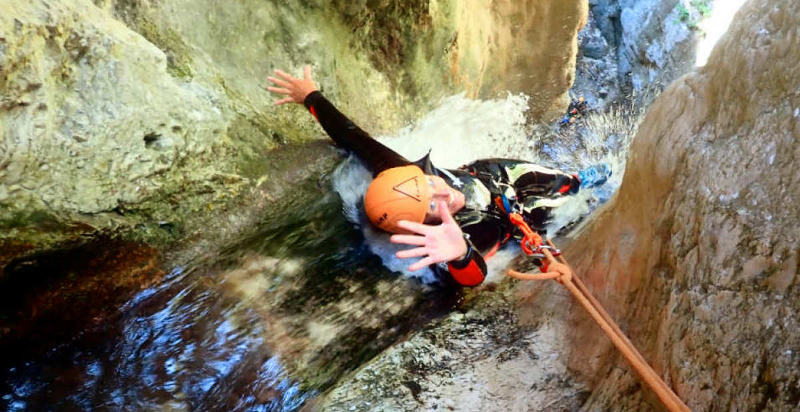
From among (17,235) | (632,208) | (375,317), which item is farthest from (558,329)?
(17,235)

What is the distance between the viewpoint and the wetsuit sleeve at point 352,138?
285 centimetres

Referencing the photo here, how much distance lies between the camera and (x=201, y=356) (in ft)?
6.73

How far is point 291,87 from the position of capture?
322 cm

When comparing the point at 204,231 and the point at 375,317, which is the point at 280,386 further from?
the point at 204,231

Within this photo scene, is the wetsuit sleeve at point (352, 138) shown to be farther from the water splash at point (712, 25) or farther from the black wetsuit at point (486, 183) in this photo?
the water splash at point (712, 25)

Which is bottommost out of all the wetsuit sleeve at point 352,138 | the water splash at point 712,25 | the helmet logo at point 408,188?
the water splash at point 712,25

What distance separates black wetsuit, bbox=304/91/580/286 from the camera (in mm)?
2895

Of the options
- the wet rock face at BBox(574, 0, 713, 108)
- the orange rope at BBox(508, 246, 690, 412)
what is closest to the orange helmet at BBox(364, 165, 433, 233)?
the orange rope at BBox(508, 246, 690, 412)

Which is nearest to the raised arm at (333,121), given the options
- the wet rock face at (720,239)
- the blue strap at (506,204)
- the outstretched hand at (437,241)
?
the blue strap at (506,204)

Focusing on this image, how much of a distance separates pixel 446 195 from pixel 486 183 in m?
0.63

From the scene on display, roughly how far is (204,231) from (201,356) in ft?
2.35

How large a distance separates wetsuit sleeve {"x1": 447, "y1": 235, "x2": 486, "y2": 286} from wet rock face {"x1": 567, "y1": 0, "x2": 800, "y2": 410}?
2.25 feet

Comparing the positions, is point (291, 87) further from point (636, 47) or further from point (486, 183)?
point (636, 47)

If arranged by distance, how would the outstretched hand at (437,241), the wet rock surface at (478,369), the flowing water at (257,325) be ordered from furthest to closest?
the outstretched hand at (437,241), the flowing water at (257,325), the wet rock surface at (478,369)
